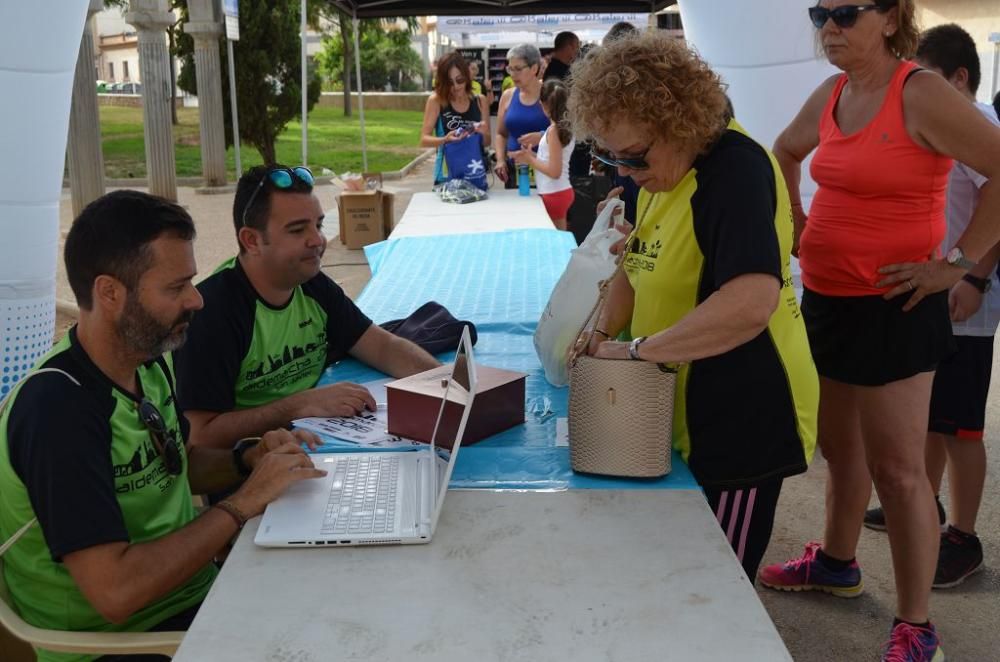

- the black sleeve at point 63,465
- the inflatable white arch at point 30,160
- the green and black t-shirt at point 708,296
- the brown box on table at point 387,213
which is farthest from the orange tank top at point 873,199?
the brown box on table at point 387,213

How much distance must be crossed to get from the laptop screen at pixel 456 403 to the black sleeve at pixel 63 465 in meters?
0.55

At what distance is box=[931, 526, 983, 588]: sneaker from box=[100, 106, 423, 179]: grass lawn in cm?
1292

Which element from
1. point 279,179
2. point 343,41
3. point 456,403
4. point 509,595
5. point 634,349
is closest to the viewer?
point 509,595

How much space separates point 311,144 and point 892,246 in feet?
63.4

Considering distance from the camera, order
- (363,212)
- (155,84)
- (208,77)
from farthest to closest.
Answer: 1. (208,77)
2. (155,84)
3. (363,212)

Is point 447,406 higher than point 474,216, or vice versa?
point 447,406

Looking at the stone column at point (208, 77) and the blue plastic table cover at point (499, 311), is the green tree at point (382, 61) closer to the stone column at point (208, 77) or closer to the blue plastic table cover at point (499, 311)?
the stone column at point (208, 77)

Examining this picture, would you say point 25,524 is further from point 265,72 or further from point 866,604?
point 265,72

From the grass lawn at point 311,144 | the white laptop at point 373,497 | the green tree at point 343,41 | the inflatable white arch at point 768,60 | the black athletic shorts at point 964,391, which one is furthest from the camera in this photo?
the green tree at point 343,41

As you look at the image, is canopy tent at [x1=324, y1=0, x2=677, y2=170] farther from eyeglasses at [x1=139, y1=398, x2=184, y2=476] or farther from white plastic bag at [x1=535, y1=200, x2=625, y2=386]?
eyeglasses at [x1=139, y1=398, x2=184, y2=476]

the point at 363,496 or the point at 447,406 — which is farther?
the point at 447,406

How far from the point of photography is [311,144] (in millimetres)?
20547

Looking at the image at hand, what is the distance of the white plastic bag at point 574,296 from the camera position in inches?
99.9

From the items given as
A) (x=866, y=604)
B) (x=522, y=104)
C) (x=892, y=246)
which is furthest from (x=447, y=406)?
(x=522, y=104)
